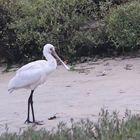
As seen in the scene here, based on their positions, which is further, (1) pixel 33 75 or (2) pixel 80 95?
(2) pixel 80 95

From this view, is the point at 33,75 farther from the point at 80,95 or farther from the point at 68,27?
the point at 68,27

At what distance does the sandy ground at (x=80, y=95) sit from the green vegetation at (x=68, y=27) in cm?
98

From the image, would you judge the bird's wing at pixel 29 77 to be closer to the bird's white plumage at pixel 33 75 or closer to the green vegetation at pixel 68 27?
the bird's white plumage at pixel 33 75

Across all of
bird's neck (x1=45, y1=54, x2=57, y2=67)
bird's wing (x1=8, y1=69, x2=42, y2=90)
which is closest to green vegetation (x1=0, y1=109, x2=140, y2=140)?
bird's wing (x1=8, y1=69, x2=42, y2=90)

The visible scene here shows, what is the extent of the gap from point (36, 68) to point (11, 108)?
1.12m

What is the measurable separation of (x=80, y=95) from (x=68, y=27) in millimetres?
5530

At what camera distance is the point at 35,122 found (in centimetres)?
1028

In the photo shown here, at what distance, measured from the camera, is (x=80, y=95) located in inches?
488

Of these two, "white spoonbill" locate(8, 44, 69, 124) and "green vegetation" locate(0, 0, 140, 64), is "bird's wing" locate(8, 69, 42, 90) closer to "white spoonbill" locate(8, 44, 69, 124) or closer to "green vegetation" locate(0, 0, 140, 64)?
"white spoonbill" locate(8, 44, 69, 124)

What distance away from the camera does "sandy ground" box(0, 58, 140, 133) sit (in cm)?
1065

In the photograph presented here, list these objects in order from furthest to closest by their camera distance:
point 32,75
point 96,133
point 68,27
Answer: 1. point 68,27
2. point 32,75
3. point 96,133

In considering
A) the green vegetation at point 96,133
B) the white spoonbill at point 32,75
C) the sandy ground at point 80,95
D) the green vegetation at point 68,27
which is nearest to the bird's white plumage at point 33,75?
the white spoonbill at point 32,75

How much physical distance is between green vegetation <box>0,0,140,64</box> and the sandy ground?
98 cm

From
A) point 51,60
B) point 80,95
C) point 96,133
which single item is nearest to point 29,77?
point 51,60
